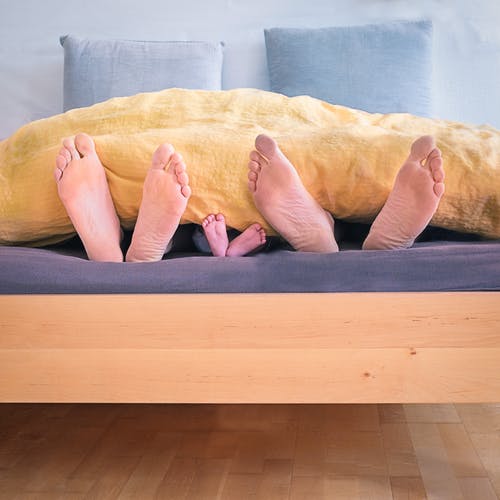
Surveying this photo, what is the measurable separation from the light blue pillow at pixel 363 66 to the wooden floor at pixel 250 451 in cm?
130

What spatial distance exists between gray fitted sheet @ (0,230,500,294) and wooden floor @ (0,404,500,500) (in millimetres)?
429

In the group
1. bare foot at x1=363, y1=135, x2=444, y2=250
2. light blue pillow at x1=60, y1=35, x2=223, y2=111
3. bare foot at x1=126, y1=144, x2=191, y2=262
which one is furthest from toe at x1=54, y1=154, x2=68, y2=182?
light blue pillow at x1=60, y1=35, x2=223, y2=111

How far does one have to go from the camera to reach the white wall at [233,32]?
10.9 ft

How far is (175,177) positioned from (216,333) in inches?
12.8

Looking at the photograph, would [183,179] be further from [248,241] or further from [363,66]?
[363,66]

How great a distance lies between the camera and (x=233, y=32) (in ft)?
11.1

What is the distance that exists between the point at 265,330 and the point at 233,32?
221cm

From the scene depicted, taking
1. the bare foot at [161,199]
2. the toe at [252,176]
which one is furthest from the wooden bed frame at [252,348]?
the toe at [252,176]

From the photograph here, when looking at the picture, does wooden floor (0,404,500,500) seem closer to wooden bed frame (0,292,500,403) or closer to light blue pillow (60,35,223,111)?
wooden bed frame (0,292,500,403)

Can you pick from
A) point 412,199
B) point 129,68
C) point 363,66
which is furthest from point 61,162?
point 363,66

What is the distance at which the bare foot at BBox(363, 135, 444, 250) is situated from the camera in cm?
149

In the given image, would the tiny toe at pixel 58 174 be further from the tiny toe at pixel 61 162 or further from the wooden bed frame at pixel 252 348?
the wooden bed frame at pixel 252 348

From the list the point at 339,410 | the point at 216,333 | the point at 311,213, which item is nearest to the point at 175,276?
the point at 216,333

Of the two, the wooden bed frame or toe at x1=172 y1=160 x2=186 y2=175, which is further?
toe at x1=172 y1=160 x2=186 y2=175
